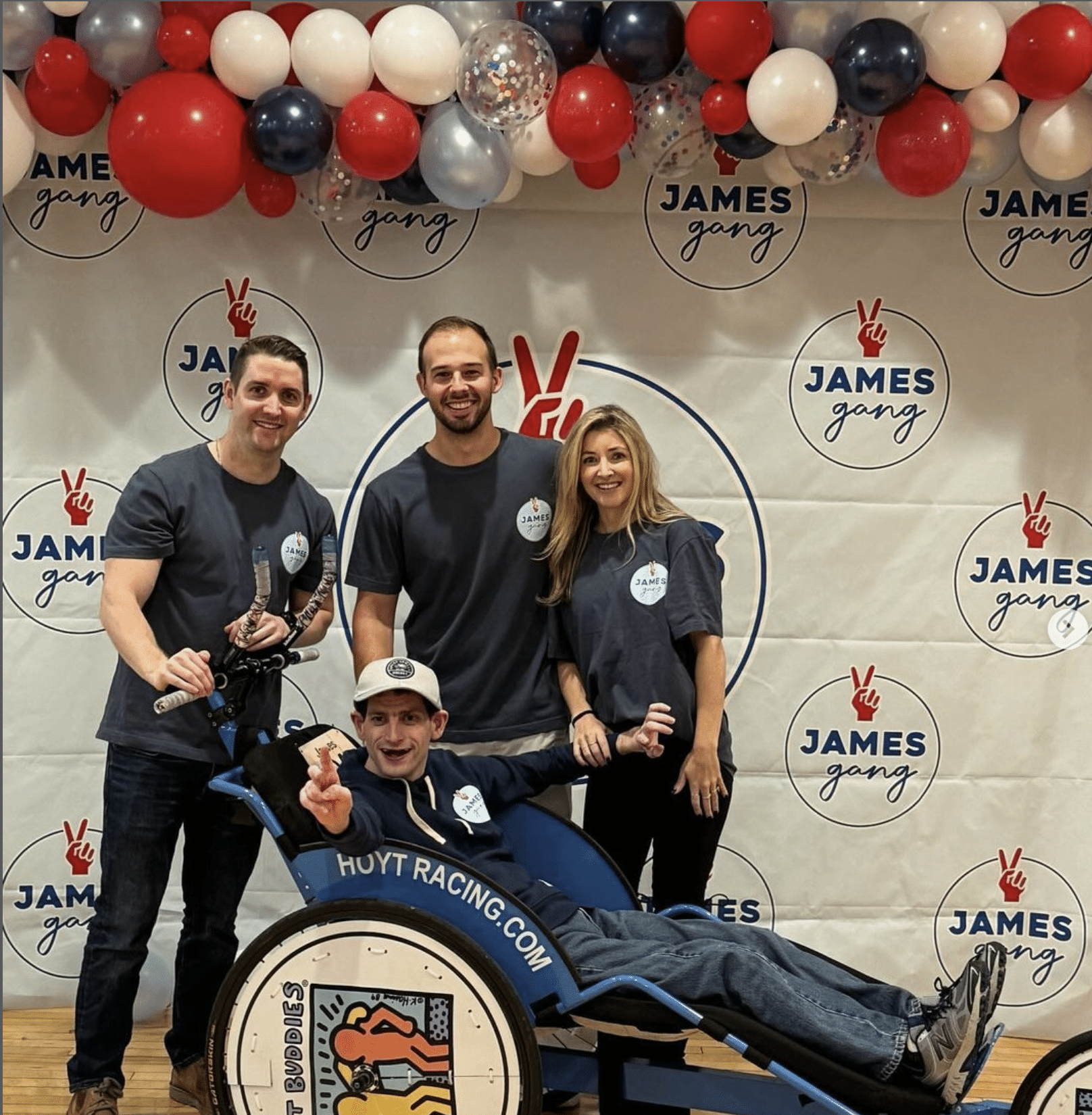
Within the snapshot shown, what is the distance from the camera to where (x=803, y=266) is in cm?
333

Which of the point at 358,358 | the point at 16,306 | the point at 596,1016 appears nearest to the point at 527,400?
the point at 358,358

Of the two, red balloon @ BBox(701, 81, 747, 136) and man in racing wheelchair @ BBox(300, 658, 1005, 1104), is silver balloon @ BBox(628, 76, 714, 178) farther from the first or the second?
man in racing wheelchair @ BBox(300, 658, 1005, 1104)

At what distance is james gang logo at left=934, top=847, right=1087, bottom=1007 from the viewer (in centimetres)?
344

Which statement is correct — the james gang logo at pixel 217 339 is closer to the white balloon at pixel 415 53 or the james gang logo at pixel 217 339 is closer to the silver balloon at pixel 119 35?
the silver balloon at pixel 119 35

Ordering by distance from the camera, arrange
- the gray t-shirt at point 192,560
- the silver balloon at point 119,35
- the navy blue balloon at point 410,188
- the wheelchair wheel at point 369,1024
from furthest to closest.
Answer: the navy blue balloon at point 410,188, the silver balloon at point 119,35, the gray t-shirt at point 192,560, the wheelchair wheel at point 369,1024

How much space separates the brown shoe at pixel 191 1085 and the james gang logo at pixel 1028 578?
218 centimetres

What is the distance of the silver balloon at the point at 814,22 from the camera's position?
2.82 m

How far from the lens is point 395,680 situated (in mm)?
2346

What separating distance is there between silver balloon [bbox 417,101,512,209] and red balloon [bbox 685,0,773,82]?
489 mm

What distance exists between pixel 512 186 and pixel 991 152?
112 cm

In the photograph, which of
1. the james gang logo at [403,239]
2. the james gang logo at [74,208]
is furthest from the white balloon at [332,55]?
the james gang logo at [74,208]

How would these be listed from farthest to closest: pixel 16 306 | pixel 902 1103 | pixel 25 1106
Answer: pixel 16 306, pixel 25 1106, pixel 902 1103

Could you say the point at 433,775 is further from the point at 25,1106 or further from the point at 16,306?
the point at 16,306

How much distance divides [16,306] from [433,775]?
1761 millimetres
